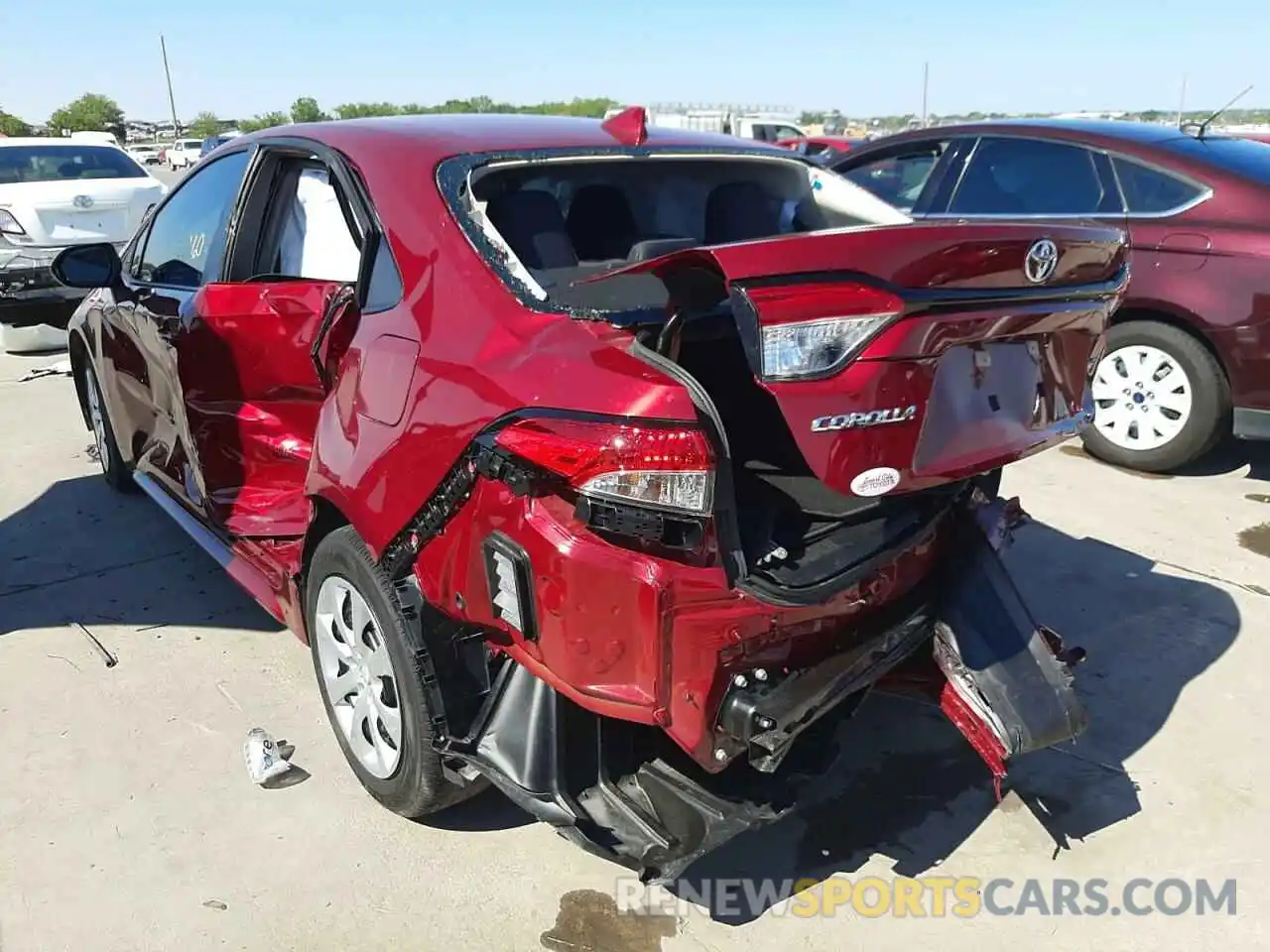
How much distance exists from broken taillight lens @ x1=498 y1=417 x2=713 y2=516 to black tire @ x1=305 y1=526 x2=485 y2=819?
2.46ft

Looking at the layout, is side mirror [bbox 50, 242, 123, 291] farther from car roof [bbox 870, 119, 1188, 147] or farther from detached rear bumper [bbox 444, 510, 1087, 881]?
car roof [bbox 870, 119, 1188, 147]

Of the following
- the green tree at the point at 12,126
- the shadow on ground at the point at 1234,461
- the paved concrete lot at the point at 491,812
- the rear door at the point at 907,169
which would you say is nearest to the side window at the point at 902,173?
the rear door at the point at 907,169

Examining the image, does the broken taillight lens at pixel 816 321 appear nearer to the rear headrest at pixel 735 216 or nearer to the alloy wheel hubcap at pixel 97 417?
the rear headrest at pixel 735 216

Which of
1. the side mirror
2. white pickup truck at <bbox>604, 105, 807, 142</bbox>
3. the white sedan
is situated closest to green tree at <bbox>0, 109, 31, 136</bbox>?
white pickup truck at <bbox>604, 105, 807, 142</bbox>

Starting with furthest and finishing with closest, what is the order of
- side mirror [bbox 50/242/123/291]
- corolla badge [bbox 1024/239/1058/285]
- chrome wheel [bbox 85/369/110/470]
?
chrome wheel [bbox 85/369/110/470], side mirror [bbox 50/242/123/291], corolla badge [bbox 1024/239/1058/285]

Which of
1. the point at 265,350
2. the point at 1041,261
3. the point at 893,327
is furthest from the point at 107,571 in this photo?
the point at 1041,261

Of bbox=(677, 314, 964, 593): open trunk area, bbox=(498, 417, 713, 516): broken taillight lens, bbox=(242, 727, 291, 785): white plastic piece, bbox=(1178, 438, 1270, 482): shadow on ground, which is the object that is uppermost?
bbox=(498, 417, 713, 516): broken taillight lens

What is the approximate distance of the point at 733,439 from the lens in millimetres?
2447

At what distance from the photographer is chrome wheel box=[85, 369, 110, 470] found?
191 inches

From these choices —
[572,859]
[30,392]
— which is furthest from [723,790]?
[30,392]

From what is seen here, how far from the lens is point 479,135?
278cm

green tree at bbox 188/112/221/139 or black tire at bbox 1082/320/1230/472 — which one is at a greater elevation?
green tree at bbox 188/112/221/139

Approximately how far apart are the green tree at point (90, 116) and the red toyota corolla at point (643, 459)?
6126 cm

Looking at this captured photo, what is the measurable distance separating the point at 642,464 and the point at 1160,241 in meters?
4.15
